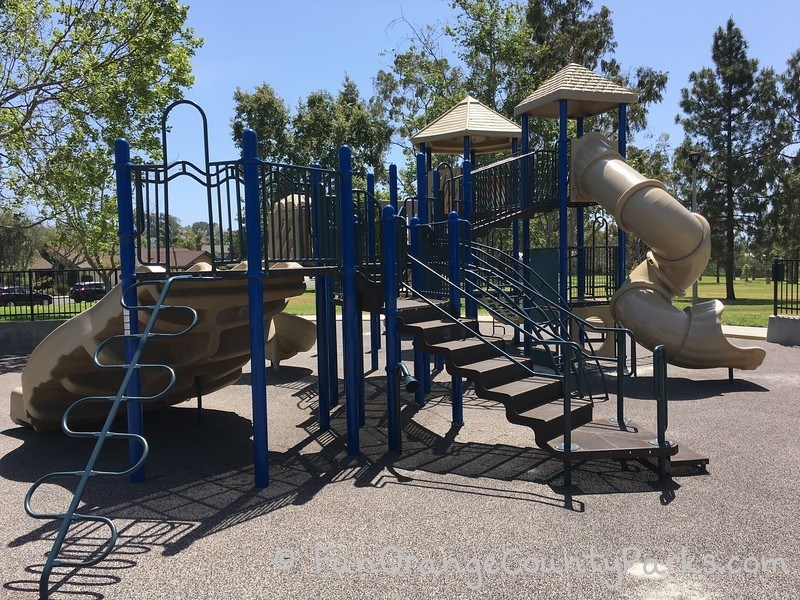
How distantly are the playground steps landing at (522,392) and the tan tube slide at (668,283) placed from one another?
429 cm

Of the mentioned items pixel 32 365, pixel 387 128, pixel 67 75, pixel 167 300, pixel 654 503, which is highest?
pixel 387 128

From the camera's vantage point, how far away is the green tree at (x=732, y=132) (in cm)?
3731

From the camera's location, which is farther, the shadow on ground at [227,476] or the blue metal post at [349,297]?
the blue metal post at [349,297]

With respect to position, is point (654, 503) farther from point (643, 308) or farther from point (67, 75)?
point (67, 75)

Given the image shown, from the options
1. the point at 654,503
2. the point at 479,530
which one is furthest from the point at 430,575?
the point at 654,503

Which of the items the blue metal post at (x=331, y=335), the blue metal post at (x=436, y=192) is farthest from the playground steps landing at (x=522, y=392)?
the blue metal post at (x=436, y=192)

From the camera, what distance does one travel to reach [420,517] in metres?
5.00

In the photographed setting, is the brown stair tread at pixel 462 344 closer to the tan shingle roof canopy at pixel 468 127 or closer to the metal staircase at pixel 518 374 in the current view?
the metal staircase at pixel 518 374

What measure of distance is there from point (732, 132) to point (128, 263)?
40.9 m

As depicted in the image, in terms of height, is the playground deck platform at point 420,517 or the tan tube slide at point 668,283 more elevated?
the tan tube slide at point 668,283

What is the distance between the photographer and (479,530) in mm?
4719

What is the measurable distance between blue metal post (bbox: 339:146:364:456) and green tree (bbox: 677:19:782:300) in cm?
3542

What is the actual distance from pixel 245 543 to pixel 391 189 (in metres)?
6.59

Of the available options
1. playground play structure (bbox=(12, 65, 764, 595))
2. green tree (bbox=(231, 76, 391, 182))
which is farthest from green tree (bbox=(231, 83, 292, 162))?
playground play structure (bbox=(12, 65, 764, 595))
